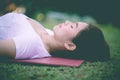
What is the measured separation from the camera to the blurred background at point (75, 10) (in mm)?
2406

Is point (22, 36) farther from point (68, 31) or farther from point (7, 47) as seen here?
point (68, 31)

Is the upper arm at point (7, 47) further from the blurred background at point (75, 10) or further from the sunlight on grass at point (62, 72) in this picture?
the blurred background at point (75, 10)

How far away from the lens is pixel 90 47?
1.97 meters

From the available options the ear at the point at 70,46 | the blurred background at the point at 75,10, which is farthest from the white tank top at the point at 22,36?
the blurred background at the point at 75,10

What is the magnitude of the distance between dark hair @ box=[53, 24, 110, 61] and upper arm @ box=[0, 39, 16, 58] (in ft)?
0.97

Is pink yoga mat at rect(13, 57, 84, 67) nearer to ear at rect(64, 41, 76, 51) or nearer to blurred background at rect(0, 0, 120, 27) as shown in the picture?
ear at rect(64, 41, 76, 51)

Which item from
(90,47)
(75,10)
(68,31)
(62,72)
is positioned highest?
(75,10)

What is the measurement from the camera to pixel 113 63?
1.95m

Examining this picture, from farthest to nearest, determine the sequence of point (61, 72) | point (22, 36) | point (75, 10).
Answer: point (75, 10), point (22, 36), point (61, 72)

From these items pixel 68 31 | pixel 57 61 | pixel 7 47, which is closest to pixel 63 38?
pixel 68 31

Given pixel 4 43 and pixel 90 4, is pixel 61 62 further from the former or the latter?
pixel 90 4

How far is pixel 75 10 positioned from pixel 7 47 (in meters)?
0.80

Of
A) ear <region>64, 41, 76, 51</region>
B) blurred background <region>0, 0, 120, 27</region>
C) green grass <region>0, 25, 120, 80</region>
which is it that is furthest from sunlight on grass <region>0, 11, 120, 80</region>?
blurred background <region>0, 0, 120, 27</region>

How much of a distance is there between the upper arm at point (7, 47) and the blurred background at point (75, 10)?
1.90ft
